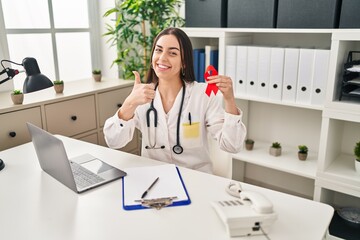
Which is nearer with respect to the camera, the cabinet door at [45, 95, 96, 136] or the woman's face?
the woman's face

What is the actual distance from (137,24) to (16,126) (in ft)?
4.25

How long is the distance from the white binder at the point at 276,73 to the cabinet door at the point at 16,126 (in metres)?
1.44

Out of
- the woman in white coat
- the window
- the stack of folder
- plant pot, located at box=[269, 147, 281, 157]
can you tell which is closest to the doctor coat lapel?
the woman in white coat

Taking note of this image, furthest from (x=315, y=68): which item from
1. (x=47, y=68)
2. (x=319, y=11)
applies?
(x=47, y=68)

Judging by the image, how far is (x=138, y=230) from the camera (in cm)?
103

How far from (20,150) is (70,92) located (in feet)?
2.27

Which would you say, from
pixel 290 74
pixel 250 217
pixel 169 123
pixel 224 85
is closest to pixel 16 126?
pixel 169 123

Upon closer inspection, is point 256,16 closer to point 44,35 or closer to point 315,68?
point 315,68

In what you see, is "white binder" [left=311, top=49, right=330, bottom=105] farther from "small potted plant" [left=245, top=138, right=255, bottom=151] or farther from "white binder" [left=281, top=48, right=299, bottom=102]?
"small potted plant" [left=245, top=138, right=255, bottom=151]

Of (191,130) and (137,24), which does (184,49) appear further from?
(137,24)

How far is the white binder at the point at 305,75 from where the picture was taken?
6.45 feet

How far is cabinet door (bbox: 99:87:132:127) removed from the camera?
247cm

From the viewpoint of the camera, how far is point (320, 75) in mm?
1945

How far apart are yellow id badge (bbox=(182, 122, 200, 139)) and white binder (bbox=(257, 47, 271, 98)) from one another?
737 mm
